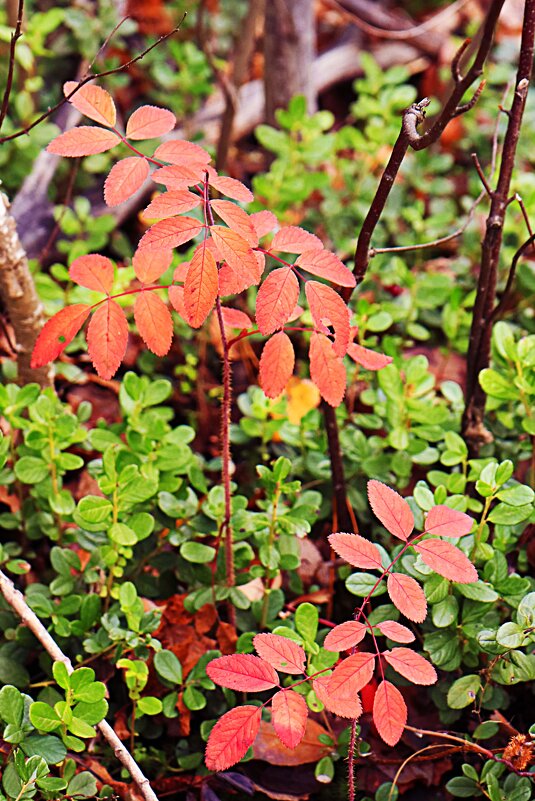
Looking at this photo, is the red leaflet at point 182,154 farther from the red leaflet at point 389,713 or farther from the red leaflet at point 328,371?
the red leaflet at point 389,713

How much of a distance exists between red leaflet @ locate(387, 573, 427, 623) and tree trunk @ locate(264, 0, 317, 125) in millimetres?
2119

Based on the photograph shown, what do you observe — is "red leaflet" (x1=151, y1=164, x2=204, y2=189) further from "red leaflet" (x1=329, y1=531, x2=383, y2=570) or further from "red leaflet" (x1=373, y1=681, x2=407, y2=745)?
"red leaflet" (x1=373, y1=681, x2=407, y2=745)

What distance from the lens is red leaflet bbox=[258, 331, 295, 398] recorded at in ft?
4.68

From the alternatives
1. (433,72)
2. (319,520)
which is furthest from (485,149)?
(319,520)

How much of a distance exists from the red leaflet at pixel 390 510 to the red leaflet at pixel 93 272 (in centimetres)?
65

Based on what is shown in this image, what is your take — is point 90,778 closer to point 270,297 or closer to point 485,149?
point 270,297

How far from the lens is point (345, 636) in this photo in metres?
1.32

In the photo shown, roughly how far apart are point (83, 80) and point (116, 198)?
0.82ft

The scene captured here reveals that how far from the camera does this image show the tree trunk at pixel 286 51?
2811 mm

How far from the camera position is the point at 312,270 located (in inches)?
55.8

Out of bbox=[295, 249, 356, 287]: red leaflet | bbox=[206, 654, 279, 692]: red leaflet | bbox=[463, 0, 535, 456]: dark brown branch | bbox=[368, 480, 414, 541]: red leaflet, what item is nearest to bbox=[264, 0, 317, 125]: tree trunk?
bbox=[463, 0, 535, 456]: dark brown branch

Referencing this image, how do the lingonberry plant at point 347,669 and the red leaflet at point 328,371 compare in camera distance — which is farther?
the red leaflet at point 328,371

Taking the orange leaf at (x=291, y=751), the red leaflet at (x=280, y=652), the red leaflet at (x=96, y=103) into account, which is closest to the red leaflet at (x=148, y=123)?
the red leaflet at (x=96, y=103)

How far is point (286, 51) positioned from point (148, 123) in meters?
1.56
